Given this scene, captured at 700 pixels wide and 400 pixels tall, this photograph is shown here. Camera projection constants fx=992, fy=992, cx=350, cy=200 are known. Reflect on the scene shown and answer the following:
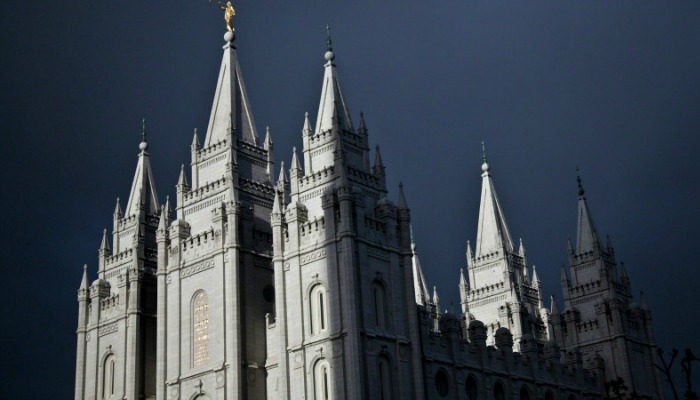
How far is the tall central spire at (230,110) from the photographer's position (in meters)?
64.4

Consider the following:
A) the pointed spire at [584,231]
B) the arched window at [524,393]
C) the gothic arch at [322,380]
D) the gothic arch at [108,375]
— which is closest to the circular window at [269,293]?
the gothic arch at [322,380]

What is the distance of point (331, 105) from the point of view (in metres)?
60.1

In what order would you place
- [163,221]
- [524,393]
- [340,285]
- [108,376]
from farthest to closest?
[524,393] < [108,376] < [163,221] < [340,285]

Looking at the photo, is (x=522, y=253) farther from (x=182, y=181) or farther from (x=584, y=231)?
(x=182, y=181)

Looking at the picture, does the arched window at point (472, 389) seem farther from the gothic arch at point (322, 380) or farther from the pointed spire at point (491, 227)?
the pointed spire at point (491, 227)

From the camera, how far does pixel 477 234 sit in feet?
285

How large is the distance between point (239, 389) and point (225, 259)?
312 inches

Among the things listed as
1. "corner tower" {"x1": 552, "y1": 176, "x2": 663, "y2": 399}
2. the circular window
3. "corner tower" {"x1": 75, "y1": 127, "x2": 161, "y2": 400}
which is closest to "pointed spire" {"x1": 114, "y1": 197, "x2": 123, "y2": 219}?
"corner tower" {"x1": 75, "y1": 127, "x2": 161, "y2": 400}

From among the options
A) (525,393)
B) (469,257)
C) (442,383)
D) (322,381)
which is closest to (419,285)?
(469,257)

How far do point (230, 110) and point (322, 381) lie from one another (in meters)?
20.6

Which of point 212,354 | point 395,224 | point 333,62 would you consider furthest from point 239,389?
point 333,62

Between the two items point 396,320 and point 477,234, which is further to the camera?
point 477,234

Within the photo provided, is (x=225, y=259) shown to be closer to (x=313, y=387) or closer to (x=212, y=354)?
(x=212, y=354)

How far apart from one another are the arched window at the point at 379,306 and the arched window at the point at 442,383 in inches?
236
